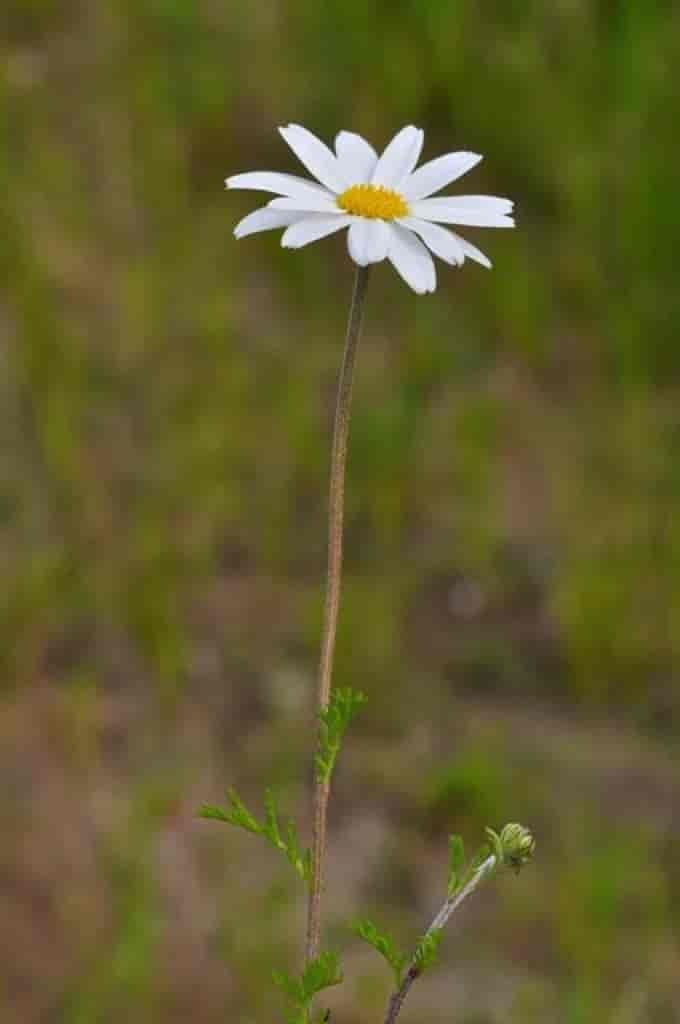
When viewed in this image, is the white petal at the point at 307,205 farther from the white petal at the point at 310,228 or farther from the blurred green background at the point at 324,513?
the blurred green background at the point at 324,513

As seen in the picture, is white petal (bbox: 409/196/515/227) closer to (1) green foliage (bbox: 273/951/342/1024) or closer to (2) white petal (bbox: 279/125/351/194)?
(2) white petal (bbox: 279/125/351/194)

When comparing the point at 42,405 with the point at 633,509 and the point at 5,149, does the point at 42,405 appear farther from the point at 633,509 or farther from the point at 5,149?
the point at 633,509

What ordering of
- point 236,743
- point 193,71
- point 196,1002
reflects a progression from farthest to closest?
point 193,71 → point 236,743 → point 196,1002

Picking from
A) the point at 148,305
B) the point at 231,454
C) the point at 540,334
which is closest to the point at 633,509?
the point at 540,334

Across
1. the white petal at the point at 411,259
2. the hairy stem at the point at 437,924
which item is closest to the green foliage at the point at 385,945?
the hairy stem at the point at 437,924

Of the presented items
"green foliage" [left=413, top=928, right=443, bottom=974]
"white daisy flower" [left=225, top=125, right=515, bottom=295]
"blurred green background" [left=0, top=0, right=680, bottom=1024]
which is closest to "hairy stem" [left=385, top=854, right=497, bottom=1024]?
"green foliage" [left=413, top=928, right=443, bottom=974]

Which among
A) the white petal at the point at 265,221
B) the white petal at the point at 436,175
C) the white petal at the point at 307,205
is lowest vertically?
the white petal at the point at 265,221
